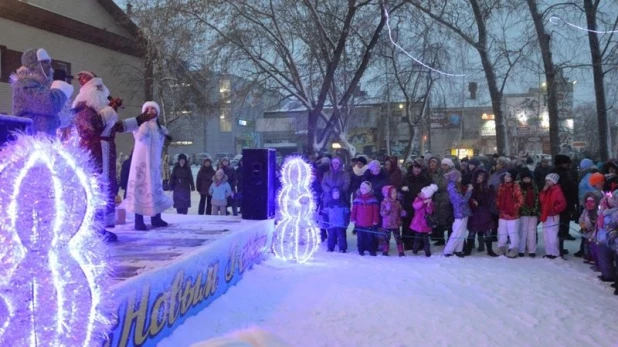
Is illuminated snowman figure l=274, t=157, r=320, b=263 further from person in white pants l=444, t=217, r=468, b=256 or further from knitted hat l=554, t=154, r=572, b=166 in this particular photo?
knitted hat l=554, t=154, r=572, b=166

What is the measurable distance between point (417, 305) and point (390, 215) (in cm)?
329

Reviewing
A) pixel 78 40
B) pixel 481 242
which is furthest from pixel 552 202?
pixel 78 40

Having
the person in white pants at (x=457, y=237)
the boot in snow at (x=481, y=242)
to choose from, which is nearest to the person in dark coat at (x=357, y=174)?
the person in white pants at (x=457, y=237)

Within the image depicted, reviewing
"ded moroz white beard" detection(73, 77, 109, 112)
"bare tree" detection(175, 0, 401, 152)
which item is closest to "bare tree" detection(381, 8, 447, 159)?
"bare tree" detection(175, 0, 401, 152)

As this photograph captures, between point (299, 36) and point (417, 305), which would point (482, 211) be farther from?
point (299, 36)

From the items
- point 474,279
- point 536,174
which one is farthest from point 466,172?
point 474,279

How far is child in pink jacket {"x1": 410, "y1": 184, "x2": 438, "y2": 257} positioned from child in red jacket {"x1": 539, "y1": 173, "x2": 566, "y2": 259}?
6.01 feet

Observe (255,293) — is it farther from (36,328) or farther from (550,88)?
(550,88)

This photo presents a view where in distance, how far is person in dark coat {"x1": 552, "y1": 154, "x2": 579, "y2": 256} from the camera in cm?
943

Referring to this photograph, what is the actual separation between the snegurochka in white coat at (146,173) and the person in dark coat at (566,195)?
678 cm

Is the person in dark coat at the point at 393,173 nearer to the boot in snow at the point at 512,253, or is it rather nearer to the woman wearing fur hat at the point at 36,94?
the boot in snow at the point at 512,253

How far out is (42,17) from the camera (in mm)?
19016

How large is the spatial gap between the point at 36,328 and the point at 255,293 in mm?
4296

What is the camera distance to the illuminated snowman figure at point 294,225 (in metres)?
8.56
